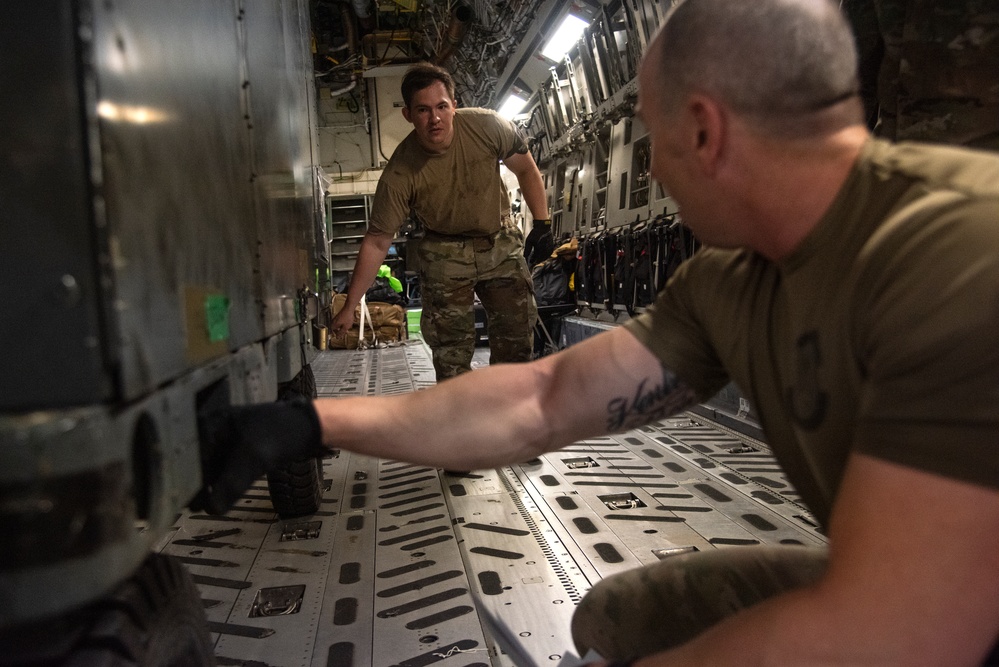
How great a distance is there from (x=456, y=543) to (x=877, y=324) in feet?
7.52

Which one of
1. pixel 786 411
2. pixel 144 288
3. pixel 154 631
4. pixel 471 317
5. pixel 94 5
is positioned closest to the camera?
pixel 94 5

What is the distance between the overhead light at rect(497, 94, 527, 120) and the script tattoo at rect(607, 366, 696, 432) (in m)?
10.1

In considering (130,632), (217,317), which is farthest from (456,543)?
(130,632)

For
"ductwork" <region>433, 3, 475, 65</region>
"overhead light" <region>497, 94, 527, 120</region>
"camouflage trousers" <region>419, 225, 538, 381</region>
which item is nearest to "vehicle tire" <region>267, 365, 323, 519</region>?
"camouflage trousers" <region>419, 225, 538, 381</region>

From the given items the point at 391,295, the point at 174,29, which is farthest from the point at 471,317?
the point at 391,295

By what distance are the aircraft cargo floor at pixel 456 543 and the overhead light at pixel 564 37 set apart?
540 cm

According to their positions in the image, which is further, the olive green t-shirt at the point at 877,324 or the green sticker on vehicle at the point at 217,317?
the green sticker on vehicle at the point at 217,317

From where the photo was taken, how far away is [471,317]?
14.2 ft

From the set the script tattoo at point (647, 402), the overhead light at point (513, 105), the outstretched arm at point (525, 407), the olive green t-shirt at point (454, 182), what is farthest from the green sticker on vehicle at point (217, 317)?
the overhead light at point (513, 105)

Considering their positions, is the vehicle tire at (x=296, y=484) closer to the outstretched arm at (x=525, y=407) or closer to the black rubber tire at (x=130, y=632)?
the outstretched arm at (x=525, y=407)

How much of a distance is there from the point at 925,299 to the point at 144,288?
36.6 inches

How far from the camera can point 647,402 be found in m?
1.57

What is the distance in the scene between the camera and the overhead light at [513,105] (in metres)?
11.4

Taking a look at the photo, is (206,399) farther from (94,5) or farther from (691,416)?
(691,416)
